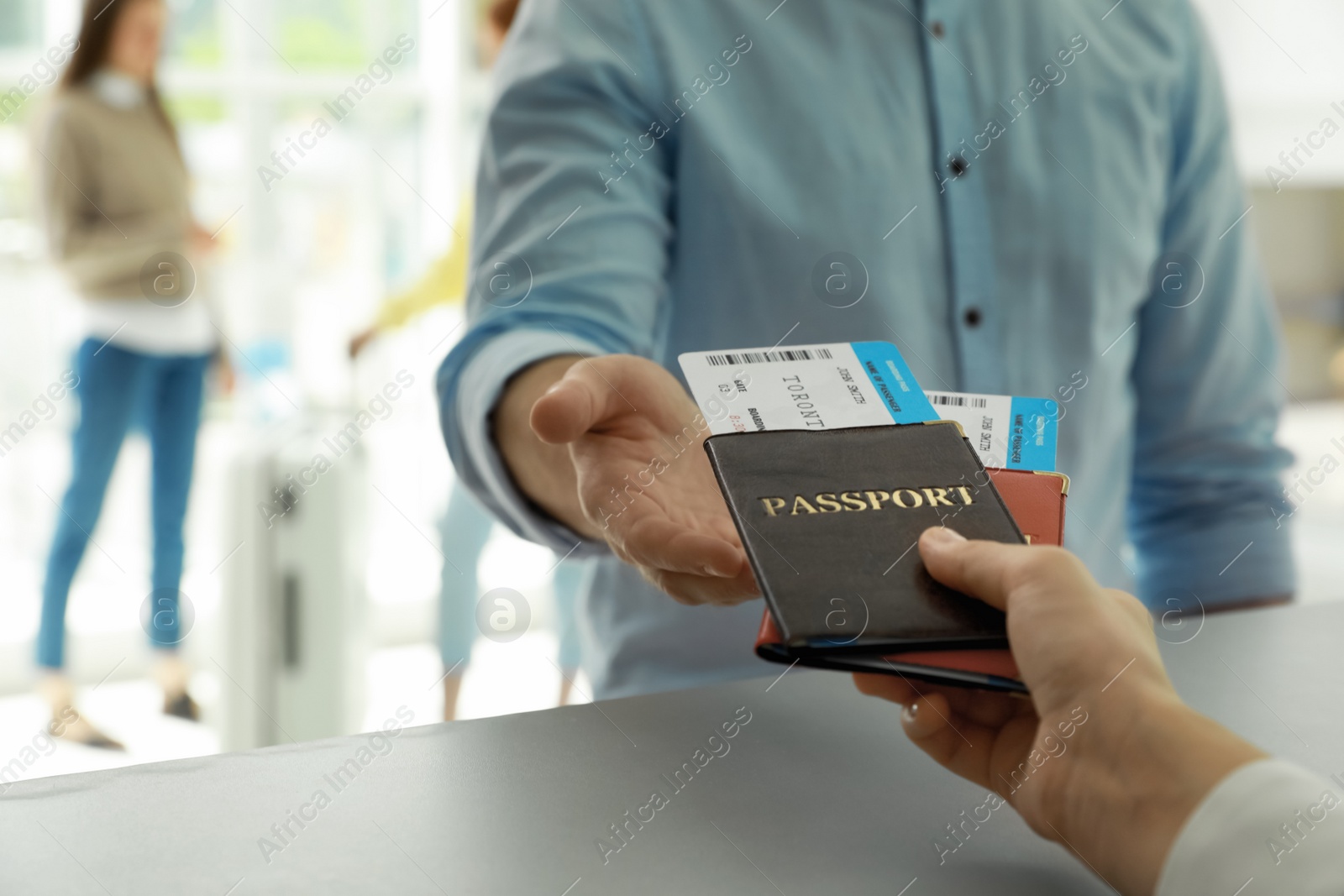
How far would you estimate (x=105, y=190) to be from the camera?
8.12 ft

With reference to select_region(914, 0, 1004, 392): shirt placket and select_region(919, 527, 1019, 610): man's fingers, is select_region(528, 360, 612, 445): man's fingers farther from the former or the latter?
select_region(914, 0, 1004, 392): shirt placket

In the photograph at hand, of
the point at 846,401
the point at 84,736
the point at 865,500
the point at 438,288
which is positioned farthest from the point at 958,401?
the point at 84,736

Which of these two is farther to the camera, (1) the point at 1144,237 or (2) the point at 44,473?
(2) the point at 44,473

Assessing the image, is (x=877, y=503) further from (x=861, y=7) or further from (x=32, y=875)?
(x=861, y=7)

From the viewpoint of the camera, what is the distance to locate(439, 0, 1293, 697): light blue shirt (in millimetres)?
923

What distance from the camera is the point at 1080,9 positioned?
108 centimetres

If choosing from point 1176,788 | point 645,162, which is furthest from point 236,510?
point 1176,788

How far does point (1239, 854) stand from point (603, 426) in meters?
0.44

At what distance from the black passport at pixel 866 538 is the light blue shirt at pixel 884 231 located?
0.32 metres

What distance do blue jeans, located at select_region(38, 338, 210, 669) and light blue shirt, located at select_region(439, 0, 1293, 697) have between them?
1.95 meters

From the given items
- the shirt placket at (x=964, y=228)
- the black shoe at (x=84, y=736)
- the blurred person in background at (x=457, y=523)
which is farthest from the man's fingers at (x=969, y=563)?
the black shoe at (x=84, y=736)

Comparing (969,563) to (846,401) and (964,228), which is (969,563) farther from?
(964,228)

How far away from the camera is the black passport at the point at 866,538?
0.46 m

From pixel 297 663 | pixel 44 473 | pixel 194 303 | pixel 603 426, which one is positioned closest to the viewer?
pixel 603 426
